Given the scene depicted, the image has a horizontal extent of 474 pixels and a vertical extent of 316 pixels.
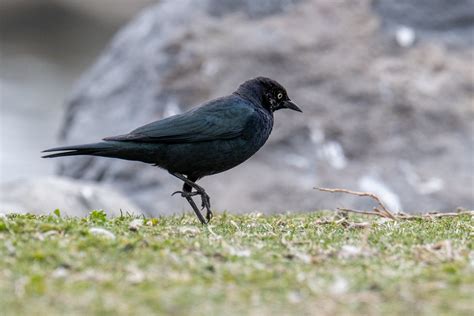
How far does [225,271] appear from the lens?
4.63 meters

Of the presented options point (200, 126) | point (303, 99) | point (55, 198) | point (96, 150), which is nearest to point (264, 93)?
point (200, 126)

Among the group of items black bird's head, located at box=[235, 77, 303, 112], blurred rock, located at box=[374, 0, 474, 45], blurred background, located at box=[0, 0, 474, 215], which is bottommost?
black bird's head, located at box=[235, 77, 303, 112]

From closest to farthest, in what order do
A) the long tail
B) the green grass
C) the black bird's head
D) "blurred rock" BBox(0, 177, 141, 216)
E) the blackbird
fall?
1. the green grass
2. the long tail
3. the blackbird
4. the black bird's head
5. "blurred rock" BBox(0, 177, 141, 216)

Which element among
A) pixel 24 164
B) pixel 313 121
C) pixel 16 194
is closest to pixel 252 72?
pixel 313 121

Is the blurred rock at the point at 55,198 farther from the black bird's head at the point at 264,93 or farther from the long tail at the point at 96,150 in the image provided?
the long tail at the point at 96,150

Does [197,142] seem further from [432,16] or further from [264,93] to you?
[432,16]

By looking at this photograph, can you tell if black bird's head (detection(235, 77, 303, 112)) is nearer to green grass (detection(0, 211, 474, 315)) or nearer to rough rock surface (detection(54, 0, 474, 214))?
green grass (detection(0, 211, 474, 315))

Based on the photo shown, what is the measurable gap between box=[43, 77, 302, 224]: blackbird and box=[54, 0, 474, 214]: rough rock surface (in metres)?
3.83

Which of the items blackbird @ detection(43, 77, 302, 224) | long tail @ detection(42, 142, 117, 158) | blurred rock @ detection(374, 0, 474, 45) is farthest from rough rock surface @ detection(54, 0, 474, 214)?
long tail @ detection(42, 142, 117, 158)

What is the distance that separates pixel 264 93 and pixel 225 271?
359 centimetres

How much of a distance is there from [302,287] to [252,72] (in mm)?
8229

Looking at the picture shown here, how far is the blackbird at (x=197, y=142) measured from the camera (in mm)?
7023

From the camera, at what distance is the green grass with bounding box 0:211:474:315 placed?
4.04 metres

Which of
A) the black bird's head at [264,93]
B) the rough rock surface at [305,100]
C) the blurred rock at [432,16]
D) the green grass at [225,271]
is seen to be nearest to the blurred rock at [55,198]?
the rough rock surface at [305,100]
